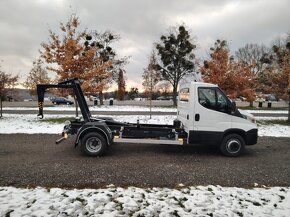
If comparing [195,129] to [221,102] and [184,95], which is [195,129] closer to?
[221,102]

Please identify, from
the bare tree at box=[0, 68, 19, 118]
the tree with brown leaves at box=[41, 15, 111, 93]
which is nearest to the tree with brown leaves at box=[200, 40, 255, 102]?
the tree with brown leaves at box=[41, 15, 111, 93]

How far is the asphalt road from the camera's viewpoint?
5.63 m

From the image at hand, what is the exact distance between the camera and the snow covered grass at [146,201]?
13.6 ft

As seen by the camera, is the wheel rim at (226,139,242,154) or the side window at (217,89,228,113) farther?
the wheel rim at (226,139,242,154)

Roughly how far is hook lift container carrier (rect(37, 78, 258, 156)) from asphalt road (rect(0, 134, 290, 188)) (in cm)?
51

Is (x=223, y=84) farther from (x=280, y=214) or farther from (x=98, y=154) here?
(x=280, y=214)

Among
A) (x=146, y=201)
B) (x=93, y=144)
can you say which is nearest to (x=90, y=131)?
(x=93, y=144)

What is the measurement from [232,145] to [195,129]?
136cm

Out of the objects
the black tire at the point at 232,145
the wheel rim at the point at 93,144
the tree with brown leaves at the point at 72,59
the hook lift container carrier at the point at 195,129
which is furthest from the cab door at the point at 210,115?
the tree with brown leaves at the point at 72,59

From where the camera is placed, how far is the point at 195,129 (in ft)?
25.2

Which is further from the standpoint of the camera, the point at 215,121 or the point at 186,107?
the point at 186,107

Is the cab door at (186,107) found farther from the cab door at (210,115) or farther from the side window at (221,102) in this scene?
the side window at (221,102)

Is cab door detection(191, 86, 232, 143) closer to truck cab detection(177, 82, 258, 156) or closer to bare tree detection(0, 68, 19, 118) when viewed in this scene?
truck cab detection(177, 82, 258, 156)

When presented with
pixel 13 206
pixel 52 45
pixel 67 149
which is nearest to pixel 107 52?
pixel 52 45
